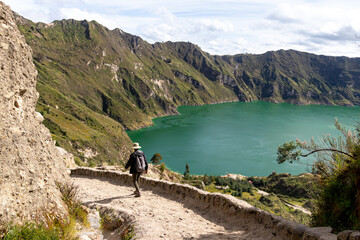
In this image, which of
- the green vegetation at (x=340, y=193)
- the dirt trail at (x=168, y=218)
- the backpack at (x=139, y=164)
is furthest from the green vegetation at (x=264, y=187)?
the green vegetation at (x=340, y=193)

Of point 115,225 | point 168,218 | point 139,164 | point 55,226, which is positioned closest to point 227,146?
point 139,164

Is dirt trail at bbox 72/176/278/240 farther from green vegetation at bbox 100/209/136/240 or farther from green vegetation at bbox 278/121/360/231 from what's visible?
green vegetation at bbox 278/121/360/231

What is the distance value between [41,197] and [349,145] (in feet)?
29.6

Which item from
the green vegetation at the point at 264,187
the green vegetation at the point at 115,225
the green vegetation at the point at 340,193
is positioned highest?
the green vegetation at the point at 340,193

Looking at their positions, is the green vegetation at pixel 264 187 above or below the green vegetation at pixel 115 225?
below

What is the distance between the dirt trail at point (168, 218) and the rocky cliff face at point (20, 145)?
3116mm

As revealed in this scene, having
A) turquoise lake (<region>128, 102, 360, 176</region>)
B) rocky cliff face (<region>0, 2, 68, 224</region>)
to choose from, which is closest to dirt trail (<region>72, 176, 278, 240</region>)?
rocky cliff face (<region>0, 2, 68, 224</region>)

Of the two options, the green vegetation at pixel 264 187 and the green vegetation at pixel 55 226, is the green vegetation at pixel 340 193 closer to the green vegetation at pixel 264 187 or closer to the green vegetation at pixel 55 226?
the green vegetation at pixel 55 226

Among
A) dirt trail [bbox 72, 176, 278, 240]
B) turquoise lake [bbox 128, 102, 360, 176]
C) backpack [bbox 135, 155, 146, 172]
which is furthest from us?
turquoise lake [bbox 128, 102, 360, 176]

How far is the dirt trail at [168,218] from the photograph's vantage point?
8.02 meters

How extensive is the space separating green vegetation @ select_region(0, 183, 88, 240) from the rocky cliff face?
213 mm

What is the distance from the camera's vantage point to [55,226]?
6285 mm

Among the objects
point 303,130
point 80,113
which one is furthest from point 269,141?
point 80,113

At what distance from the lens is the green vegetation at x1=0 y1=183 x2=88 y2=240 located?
506cm
